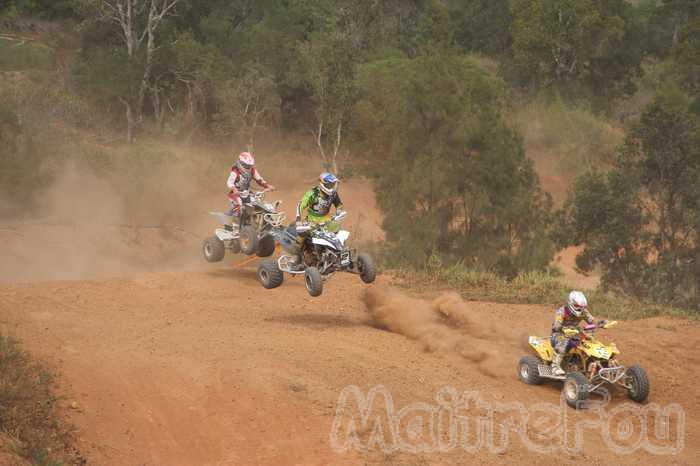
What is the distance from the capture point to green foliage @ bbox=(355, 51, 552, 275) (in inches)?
941

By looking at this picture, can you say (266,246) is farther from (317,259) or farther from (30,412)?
(30,412)

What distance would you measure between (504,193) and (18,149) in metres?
15.3

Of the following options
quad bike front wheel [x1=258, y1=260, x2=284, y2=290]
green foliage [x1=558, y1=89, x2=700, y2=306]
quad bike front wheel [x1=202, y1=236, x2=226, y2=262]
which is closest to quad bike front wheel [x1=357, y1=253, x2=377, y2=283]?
quad bike front wheel [x1=258, y1=260, x2=284, y2=290]

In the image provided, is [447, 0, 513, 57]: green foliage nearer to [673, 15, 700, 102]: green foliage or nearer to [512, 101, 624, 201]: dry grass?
[512, 101, 624, 201]: dry grass

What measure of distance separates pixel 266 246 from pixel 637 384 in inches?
305

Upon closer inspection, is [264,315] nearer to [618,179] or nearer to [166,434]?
[166,434]

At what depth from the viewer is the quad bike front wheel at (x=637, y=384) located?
1227 cm

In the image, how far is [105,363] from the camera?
36.6 ft

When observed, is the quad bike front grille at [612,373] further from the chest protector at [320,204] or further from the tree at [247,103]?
the tree at [247,103]

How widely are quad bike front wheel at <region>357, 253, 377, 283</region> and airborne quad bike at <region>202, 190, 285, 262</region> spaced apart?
2949mm

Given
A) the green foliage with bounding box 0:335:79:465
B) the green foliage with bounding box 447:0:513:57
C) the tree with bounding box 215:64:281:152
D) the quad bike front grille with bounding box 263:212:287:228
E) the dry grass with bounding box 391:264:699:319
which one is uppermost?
the green foliage with bounding box 447:0:513:57

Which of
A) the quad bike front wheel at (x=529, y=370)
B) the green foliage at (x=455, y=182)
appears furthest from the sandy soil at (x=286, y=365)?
the green foliage at (x=455, y=182)

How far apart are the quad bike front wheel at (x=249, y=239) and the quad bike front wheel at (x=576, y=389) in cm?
701

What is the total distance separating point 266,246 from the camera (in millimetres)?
17453
